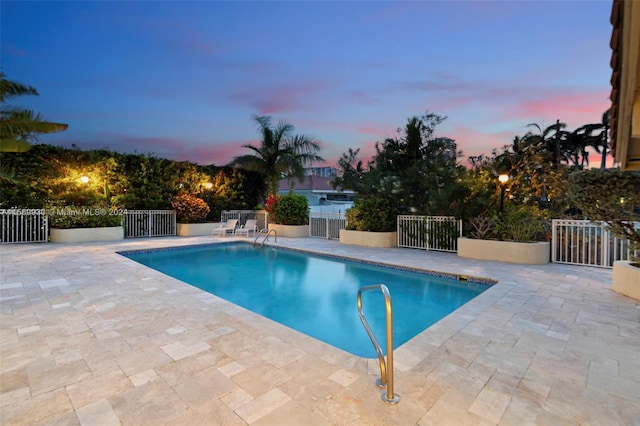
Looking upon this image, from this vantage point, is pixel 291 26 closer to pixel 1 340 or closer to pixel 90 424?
pixel 1 340

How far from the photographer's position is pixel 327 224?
14062 millimetres

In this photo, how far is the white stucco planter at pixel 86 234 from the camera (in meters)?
11.5

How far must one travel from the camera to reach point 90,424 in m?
2.09

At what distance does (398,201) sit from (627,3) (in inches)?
430

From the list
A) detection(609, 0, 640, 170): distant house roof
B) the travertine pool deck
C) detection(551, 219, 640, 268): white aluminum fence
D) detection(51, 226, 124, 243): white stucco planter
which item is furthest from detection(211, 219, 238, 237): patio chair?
detection(609, 0, 640, 170): distant house roof

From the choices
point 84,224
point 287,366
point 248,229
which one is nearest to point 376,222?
point 248,229

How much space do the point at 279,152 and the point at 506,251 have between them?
11351 mm

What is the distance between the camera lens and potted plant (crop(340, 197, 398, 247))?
37.2 ft

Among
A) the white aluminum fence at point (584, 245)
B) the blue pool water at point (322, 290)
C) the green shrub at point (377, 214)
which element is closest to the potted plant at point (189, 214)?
the blue pool water at point (322, 290)

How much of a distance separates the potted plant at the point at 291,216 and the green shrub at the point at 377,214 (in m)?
3.74

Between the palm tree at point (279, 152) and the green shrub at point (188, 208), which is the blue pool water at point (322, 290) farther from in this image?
the palm tree at point (279, 152)

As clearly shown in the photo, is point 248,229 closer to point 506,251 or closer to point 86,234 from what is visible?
point 86,234

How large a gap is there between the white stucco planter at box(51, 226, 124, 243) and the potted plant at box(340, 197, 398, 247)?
30.9 feet

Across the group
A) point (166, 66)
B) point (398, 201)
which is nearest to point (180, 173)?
point (166, 66)
